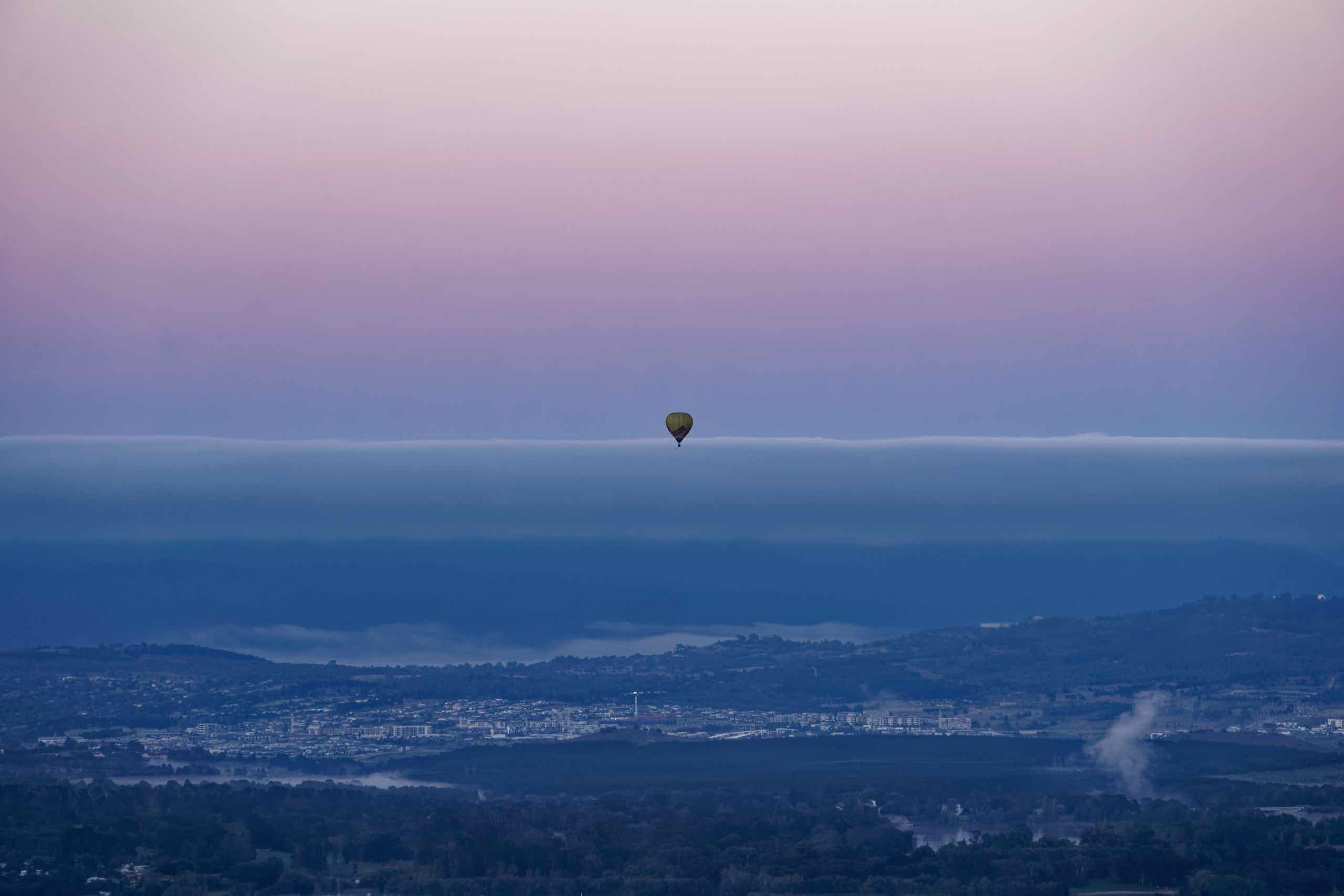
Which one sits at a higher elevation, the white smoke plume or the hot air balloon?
the hot air balloon

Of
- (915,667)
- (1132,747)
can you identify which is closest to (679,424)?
(1132,747)

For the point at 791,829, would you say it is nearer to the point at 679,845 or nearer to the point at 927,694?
the point at 679,845

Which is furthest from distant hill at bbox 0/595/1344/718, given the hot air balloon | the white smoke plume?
the hot air balloon

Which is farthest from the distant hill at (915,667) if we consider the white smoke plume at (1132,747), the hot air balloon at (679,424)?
the hot air balloon at (679,424)

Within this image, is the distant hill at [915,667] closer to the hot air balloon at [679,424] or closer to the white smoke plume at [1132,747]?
the white smoke plume at [1132,747]

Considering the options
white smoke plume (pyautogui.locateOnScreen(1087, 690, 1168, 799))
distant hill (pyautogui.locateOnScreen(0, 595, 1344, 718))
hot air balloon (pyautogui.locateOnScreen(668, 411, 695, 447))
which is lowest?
white smoke plume (pyautogui.locateOnScreen(1087, 690, 1168, 799))

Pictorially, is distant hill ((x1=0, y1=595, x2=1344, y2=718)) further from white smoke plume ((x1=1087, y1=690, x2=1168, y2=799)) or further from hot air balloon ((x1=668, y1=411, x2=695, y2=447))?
hot air balloon ((x1=668, y1=411, x2=695, y2=447))

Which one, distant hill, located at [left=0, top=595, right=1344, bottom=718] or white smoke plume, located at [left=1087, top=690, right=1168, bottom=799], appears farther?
distant hill, located at [left=0, top=595, right=1344, bottom=718]

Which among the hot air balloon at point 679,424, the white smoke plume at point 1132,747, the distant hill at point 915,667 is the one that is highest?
the hot air balloon at point 679,424

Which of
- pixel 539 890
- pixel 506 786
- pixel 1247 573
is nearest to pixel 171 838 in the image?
pixel 539 890
